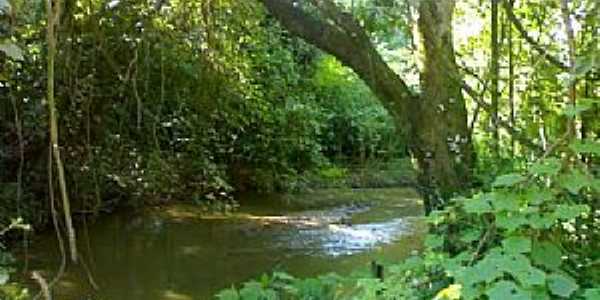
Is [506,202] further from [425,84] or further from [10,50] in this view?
[425,84]

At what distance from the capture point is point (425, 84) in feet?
13.1

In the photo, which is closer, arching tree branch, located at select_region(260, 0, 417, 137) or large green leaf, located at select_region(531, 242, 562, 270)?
large green leaf, located at select_region(531, 242, 562, 270)

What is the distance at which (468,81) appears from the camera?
13.7 ft

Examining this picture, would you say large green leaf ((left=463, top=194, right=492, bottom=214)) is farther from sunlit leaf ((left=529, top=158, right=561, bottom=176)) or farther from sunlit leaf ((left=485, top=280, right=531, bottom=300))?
sunlit leaf ((left=485, top=280, right=531, bottom=300))

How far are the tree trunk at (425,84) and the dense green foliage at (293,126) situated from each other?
8cm

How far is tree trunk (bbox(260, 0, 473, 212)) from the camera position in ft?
12.8

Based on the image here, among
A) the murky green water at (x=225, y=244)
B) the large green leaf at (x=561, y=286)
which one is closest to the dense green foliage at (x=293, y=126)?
the large green leaf at (x=561, y=286)

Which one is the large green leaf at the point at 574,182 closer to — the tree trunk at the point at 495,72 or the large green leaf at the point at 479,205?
the large green leaf at the point at 479,205

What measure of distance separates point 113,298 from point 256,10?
223cm

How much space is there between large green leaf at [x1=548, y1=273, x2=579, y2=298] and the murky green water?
4045 millimetres

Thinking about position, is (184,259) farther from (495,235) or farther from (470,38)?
Result: (495,235)

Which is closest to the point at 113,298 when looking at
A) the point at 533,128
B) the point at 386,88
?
the point at 386,88

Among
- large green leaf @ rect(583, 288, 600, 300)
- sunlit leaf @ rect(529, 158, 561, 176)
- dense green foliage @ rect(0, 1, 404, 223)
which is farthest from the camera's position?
dense green foliage @ rect(0, 1, 404, 223)

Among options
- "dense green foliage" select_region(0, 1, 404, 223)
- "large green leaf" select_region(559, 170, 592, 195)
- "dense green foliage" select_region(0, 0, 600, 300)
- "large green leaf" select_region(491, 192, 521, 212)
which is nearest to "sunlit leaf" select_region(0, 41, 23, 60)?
"dense green foliage" select_region(0, 0, 600, 300)
